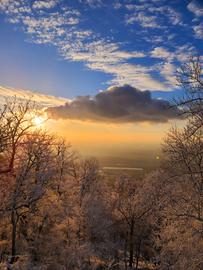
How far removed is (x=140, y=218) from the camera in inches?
1297

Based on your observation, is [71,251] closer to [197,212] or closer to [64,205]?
[64,205]

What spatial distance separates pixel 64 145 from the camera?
128ft

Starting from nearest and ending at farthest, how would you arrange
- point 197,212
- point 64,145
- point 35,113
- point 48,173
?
point 197,212 < point 35,113 < point 48,173 < point 64,145

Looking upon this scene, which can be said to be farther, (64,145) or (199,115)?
(64,145)

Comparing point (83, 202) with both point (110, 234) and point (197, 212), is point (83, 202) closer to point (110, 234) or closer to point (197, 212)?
point (110, 234)

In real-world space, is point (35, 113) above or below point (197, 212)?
above

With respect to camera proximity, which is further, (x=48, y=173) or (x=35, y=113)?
(x=48, y=173)

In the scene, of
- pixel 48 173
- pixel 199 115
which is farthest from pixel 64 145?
pixel 199 115

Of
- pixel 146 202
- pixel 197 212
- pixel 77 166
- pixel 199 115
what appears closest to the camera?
pixel 199 115

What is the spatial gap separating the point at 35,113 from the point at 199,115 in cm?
1094

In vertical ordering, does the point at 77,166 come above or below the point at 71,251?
above

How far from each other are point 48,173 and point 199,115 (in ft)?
48.2

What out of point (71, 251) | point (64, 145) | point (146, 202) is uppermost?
point (64, 145)

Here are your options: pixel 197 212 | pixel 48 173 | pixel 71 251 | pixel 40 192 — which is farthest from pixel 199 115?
pixel 71 251
